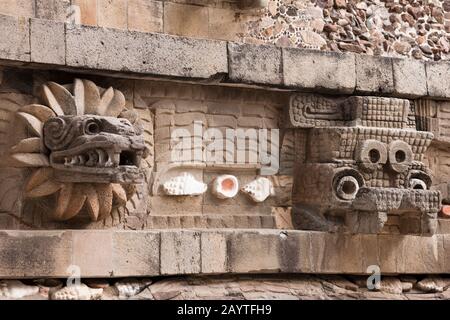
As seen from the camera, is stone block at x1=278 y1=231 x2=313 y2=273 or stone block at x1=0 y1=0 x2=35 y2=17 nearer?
stone block at x1=0 y1=0 x2=35 y2=17

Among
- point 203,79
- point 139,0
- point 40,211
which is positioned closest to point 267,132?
point 203,79

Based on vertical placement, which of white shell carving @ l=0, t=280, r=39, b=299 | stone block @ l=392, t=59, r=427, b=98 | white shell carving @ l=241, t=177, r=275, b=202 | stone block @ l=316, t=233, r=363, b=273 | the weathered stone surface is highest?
stone block @ l=392, t=59, r=427, b=98

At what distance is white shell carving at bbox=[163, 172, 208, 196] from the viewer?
7418mm

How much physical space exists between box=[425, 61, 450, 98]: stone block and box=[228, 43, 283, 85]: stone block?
1.37 meters

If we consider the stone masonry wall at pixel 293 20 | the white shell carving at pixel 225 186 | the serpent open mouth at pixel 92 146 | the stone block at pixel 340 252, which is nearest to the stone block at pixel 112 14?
the stone masonry wall at pixel 293 20

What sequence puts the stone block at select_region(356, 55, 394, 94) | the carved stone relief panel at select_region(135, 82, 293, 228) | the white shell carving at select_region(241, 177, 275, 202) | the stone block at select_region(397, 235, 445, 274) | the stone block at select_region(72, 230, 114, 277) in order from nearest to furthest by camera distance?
the stone block at select_region(72, 230, 114, 277) < the carved stone relief panel at select_region(135, 82, 293, 228) < the white shell carving at select_region(241, 177, 275, 202) < the stone block at select_region(356, 55, 394, 94) < the stone block at select_region(397, 235, 445, 274)

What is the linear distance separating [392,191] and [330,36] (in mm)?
1407

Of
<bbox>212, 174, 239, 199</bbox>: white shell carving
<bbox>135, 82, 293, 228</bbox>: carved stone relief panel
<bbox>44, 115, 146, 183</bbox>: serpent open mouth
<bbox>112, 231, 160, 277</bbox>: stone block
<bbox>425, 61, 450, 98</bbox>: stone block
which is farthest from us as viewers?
<bbox>425, 61, 450, 98</bbox>: stone block

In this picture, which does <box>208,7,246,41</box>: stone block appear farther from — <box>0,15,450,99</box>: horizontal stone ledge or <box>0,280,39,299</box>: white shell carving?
<box>0,280,39,299</box>: white shell carving

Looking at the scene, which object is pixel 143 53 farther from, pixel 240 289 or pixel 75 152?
pixel 240 289

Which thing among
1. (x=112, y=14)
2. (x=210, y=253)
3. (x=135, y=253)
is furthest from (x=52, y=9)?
(x=210, y=253)

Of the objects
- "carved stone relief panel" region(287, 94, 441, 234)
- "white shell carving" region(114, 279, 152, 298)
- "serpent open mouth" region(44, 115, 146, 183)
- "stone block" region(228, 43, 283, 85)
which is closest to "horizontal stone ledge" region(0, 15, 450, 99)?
"stone block" region(228, 43, 283, 85)

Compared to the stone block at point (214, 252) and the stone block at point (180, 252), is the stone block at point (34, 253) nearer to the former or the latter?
the stone block at point (180, 252)

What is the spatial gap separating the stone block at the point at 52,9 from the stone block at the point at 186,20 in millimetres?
817
